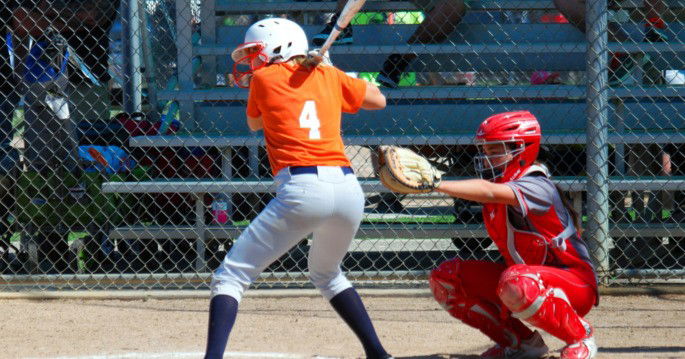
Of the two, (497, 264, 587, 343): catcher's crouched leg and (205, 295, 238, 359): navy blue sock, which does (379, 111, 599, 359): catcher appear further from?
(205, 295, 238, 359): navy blue sock

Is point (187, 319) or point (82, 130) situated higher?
point (82, 130)

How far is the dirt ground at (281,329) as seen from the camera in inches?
180

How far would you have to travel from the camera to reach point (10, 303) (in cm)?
586

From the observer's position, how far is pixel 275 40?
12.6ft

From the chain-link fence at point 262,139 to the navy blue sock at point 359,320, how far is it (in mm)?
2151

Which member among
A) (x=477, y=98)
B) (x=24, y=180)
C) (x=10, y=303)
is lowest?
(x=10, y=303)

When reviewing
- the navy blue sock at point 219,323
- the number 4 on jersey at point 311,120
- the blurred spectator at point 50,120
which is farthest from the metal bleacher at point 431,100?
the navy blue sock at point 219,323

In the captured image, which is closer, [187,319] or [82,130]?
[187,319]

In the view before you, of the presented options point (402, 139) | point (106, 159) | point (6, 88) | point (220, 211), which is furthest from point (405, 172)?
point (6, 88)

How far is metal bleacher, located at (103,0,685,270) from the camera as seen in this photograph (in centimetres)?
614

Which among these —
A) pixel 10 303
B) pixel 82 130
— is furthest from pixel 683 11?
pixel 10 303

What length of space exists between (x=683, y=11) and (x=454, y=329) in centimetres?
334

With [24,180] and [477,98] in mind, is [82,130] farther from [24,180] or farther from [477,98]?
[477,98]

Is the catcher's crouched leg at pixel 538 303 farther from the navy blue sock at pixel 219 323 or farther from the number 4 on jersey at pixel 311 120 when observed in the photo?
the navy blue sock at pixel 219 323
